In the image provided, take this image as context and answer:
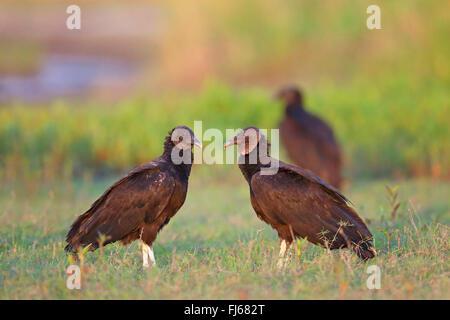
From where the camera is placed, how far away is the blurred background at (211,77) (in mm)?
8141

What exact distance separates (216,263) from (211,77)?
8.19 metres

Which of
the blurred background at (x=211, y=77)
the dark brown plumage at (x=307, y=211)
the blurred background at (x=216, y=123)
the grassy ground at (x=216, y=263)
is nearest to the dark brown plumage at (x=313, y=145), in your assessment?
the blurred background at (x=216, y=123)

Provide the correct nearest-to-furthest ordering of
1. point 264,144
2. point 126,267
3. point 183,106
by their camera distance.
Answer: point 126,267 < point 264,144 < point 183,106

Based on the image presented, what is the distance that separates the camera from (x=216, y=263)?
14.3ft

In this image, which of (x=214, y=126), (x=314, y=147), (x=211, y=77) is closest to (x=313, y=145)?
(x=314, y=147)

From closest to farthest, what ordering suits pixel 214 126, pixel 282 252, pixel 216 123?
pixel 282 252 → pixel 214 126 → pixel 216 123

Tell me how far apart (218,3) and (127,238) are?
882 centimetres

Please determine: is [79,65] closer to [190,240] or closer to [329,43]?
[329,43]

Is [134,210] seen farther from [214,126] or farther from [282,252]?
[214,126]

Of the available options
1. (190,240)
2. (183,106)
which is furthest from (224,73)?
(190,240)

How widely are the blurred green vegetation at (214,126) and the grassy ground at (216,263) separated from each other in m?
1.37

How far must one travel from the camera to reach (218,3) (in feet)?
41.2

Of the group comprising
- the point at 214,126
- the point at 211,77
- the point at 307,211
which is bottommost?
the point at 307,211

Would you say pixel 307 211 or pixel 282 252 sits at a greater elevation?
pixel 307 211
